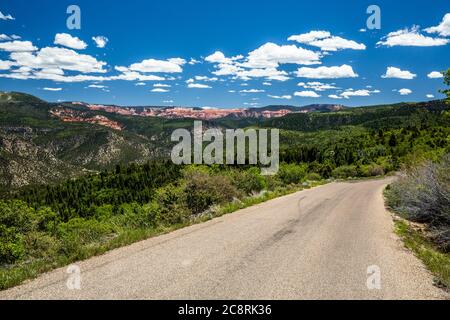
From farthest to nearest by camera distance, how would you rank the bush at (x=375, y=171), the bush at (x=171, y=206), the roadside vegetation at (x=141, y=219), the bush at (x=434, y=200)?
1. the bush at (x=375, y=171)
2. the bush at (x=171, y=206)
3. the bush at (x=434, y=200)
4. the roadside vegetation at (x=141, y=219)

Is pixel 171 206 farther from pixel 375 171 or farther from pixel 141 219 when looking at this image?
pixel 375 171

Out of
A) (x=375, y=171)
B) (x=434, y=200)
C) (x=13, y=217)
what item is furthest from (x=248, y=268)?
(x=375, y=171)

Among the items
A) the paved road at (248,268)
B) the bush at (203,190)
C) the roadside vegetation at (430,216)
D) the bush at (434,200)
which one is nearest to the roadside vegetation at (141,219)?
the bush at (203,190)

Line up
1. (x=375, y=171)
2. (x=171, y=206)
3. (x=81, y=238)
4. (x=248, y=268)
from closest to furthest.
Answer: (x=248, y=268), (x=81, y=238), (x=171, y=206), (x=375, y=171)

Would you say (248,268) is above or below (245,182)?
below

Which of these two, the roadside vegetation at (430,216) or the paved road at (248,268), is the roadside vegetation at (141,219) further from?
the roadside vegetation at (430,216)

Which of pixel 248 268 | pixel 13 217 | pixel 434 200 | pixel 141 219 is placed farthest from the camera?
pixel 13 217

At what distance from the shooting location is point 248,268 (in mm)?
7988

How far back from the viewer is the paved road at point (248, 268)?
255 inches

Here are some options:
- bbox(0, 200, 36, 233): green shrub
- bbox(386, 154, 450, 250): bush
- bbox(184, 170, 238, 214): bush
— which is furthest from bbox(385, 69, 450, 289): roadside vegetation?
bbox(0, 200, 36, 233): green shrub

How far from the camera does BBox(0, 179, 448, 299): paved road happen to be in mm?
6477

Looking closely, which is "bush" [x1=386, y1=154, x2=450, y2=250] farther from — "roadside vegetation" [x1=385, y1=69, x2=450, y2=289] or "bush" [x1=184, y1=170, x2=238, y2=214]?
"bush" [x1=184, y1=170, x2=238, y2=214]

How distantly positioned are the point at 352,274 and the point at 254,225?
5.82 meters
